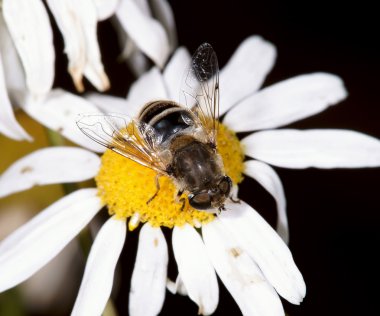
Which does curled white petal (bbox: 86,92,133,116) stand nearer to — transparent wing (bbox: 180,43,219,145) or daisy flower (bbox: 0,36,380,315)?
daisy flower (bbox: 0,36,380,315)

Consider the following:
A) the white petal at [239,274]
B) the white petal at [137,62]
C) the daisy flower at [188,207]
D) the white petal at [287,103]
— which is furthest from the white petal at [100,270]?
the white petal at [137,62]

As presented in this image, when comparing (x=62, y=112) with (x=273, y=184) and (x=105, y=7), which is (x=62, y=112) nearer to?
(x=105, y=7)

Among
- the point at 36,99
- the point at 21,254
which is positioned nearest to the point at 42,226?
the point at 21,254

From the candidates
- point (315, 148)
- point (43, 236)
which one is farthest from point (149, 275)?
point (315, 148)

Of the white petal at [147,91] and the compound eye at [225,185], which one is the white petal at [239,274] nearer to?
the compound eye at [225,185]

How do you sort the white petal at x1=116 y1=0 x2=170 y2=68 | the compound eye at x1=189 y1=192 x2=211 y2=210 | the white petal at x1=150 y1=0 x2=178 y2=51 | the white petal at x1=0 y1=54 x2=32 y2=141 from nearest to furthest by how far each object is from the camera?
1. the compound eye at x1=189 y1=192 x2=211 y2=210
2. the white petal at x1=0 y1=54 x2=32 y2=141
3. the white petal at x1=116 y1=0 x2=170 y2=68
4. the white petal at x1=150 y1=0 x2=178 y2=51

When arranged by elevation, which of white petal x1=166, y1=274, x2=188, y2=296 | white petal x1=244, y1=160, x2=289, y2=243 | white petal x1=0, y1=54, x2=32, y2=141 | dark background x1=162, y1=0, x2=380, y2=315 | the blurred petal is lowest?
dark background x1=162, y1=0, x2=380, y2=315

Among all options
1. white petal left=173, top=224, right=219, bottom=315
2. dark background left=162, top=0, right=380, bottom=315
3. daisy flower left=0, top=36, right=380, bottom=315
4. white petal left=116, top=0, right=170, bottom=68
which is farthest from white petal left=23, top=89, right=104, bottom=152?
dark background left=162, top=0, right=380, bottom=315

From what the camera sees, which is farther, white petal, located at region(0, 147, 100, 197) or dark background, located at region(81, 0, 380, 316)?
dark background, located at region(81, 0, 380, 316)
